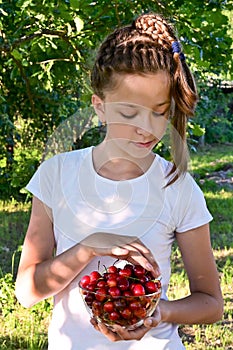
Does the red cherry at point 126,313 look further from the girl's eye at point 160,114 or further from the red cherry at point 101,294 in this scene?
the girl's eye at point 160,114

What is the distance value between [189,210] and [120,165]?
188 millimetres

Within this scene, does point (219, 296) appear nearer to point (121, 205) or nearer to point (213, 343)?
point (121, 205)

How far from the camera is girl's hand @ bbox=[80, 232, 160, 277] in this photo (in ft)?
4.33

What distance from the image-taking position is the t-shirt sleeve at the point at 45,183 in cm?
153

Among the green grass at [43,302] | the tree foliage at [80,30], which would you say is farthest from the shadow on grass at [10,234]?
the tree foliage at [80,30]

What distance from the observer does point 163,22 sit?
162 centimetres

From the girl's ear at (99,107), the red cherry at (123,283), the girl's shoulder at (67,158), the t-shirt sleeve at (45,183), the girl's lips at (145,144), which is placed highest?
the girl's ear at (99,107)

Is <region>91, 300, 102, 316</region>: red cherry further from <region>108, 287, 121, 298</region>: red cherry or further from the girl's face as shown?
the girl's face

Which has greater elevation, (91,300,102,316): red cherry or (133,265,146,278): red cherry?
(133,265,146,278): red cherry

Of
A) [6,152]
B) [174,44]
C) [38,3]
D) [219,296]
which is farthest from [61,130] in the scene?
[6,152]

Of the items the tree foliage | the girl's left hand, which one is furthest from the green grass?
the tree foliage

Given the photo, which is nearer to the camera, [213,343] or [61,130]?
[61,130]

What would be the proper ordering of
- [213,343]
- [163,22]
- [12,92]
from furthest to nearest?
[12,92] → [213,343] → [163,22]

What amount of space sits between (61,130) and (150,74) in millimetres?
228
